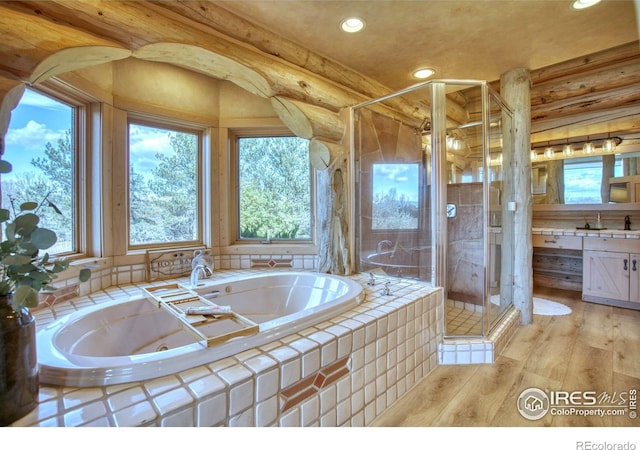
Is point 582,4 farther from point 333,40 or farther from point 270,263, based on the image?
point 270,263

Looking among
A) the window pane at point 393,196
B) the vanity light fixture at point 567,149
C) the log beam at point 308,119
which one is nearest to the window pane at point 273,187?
the log beam at point 308,119

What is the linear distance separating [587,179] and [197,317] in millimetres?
4713

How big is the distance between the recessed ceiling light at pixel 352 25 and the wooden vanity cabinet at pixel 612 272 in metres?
3.38

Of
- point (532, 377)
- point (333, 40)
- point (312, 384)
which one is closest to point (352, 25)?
point (333, 40)

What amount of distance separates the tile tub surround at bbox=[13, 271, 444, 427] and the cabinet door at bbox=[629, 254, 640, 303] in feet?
8.27

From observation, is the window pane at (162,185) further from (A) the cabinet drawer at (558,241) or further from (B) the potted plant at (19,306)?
(A) the cabinet drawer at (558,241)

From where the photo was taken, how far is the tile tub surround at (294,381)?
2.76 feet

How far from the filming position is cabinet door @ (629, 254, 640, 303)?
2973 mm

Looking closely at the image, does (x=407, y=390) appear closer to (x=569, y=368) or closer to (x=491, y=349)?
(x=491, y=349)

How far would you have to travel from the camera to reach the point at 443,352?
6.65 ft

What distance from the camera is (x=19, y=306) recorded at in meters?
0.77

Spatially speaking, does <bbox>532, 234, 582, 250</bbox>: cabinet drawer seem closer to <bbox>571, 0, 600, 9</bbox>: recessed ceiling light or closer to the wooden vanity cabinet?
the wooden vanity cabinet
